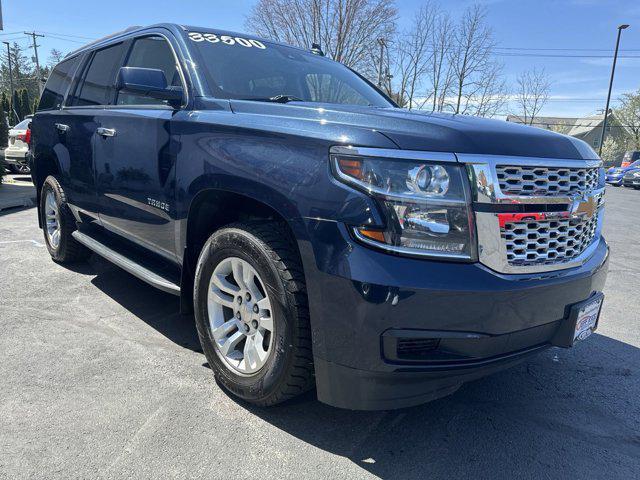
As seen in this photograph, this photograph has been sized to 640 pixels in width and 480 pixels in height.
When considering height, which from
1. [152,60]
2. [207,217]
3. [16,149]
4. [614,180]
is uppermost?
[152,60]

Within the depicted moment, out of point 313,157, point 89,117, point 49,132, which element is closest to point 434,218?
point 313,157

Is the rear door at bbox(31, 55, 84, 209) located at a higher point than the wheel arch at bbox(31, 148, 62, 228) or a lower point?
higher

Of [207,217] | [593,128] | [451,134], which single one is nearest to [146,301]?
[207,217]

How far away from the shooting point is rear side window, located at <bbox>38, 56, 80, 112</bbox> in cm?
478

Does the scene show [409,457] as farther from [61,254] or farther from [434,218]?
[61,254]

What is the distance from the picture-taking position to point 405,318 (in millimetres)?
1882

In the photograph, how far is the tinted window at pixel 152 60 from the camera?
3219mm

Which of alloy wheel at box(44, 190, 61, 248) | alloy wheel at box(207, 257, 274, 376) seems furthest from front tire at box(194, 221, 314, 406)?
alloy wheel at box(44, 190, 61, 248)

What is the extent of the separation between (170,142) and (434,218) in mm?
1709

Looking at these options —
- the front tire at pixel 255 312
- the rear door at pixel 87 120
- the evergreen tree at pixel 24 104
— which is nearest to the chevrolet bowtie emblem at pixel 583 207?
the front tire at pixel 255 312

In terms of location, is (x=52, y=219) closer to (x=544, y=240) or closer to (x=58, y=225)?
(x=58, y=225)

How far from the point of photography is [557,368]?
3.22 metres

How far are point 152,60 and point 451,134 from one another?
7.98ft

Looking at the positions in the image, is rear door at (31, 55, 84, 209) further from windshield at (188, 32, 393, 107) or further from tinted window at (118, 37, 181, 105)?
windshield at (188, 32, 393, 107)
